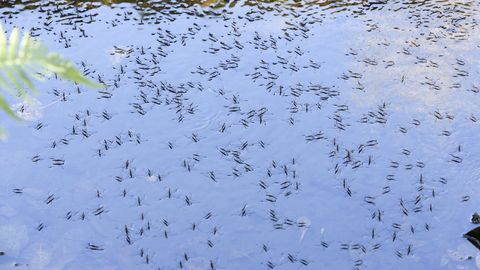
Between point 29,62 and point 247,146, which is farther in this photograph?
point 247,146

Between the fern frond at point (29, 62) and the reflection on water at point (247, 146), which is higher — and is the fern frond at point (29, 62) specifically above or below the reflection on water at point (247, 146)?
above

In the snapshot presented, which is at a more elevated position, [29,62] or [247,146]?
[29,62]

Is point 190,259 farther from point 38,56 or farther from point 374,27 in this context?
point 374,27

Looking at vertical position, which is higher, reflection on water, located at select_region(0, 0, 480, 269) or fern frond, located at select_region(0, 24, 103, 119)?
fern frond, located at select_region(0, 24, 103, 119)

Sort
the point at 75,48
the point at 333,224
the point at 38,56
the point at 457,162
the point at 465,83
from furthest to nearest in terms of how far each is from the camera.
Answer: the point at 75,48 → the point at 465,83 → the point at 457,162 → the point at 333,224 → the point at 38,56

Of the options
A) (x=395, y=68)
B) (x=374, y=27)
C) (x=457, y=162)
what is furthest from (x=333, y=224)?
(x=374, y=27)

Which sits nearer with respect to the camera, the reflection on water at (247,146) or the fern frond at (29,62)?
the fern frond at (29,62)

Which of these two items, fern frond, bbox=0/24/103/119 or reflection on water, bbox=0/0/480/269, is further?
reflection on water, bbox=0/0/480/269

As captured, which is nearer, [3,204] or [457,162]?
[3,204]
